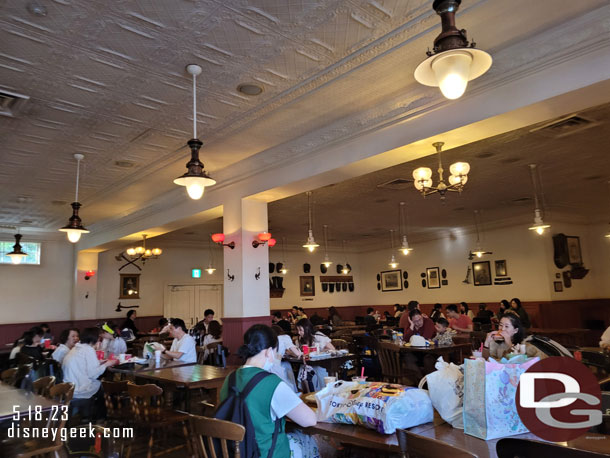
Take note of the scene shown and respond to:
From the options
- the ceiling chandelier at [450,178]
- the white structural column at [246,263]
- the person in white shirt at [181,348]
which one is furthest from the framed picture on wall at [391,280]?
the person in white shirt at [181,348]

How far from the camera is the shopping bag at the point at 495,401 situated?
2.14 m

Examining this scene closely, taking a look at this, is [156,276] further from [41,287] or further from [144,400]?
[144,400]

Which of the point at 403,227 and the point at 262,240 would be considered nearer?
the point at 262,240

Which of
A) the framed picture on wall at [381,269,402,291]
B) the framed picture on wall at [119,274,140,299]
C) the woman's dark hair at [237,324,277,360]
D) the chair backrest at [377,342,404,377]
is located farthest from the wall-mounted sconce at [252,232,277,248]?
the framed picture on wall at [381,269,402,291]

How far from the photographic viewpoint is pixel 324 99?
194 inches

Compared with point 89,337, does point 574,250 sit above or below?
above

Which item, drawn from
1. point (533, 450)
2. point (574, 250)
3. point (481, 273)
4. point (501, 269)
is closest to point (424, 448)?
point (533, 450)

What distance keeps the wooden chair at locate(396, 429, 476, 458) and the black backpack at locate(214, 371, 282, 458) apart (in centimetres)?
77

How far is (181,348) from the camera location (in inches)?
240

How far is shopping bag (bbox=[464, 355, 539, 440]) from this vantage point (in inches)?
84.3

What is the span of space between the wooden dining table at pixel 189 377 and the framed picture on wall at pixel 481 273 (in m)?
10.6

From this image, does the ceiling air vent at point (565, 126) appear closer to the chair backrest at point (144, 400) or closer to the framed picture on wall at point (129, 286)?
the chair backrest at point (144, 400)

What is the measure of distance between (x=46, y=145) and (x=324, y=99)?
393cm

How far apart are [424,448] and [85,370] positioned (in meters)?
4.54
